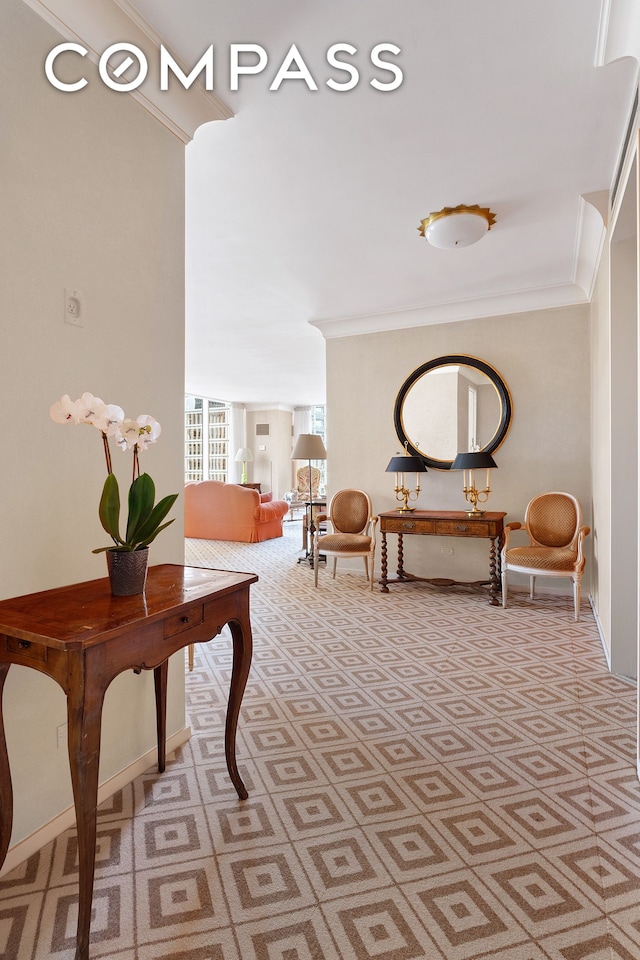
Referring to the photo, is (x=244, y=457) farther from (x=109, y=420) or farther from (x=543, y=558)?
(x=109, y=420)

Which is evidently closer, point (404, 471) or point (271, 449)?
point (404, 471)

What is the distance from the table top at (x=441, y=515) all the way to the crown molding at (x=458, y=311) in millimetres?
1910

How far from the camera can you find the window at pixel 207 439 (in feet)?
39.3

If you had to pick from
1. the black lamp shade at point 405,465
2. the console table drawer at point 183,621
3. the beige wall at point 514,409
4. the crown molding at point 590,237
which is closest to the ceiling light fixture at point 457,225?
the crown molding at point 590,237

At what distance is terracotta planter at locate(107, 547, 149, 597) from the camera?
155 centimetres

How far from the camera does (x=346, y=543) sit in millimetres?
5012

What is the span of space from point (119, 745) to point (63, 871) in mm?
441

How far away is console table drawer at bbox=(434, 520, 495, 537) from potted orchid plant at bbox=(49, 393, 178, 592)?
3458 mm

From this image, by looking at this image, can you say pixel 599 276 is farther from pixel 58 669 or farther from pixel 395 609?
pixel 58 669

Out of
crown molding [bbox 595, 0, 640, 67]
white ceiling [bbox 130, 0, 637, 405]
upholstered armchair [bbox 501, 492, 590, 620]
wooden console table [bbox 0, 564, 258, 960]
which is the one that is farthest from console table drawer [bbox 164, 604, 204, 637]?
upholstered armchair [bbox 501, 492, 590, 620]

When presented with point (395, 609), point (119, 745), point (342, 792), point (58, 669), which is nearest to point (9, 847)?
point (119, 745)

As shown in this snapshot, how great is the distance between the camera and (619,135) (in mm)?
2580

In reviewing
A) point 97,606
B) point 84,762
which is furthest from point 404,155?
point 84,762

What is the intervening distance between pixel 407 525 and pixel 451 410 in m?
1.28
